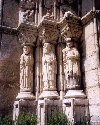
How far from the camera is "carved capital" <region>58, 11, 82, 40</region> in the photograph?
577 cm

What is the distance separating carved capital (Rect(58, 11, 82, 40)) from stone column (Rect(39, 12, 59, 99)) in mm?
355

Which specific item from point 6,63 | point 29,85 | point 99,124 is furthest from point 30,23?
point 99,124

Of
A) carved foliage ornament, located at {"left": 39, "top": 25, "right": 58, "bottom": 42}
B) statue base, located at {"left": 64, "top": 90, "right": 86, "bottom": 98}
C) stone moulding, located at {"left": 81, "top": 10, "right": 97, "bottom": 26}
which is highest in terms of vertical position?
stone moulding, located at {"left": 81, "top": 10, "right": 97, "bottom": 26}

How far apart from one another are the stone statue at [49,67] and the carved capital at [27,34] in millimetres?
532

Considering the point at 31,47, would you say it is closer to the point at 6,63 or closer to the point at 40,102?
the point at 6,63

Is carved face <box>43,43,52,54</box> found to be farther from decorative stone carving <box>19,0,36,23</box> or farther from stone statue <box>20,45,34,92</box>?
decorative stone carving <box>19,0,36,23</box>

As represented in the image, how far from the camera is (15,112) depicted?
226 inches

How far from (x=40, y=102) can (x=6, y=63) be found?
1547 mm

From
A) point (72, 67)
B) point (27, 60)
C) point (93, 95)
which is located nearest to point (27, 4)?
point (27, 60)

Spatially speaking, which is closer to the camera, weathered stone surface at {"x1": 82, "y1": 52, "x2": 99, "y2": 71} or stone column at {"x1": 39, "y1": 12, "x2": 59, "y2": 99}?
weathered stone surface at {"x1": 82, "y1": 52, "x2": 99, "y2": 71}

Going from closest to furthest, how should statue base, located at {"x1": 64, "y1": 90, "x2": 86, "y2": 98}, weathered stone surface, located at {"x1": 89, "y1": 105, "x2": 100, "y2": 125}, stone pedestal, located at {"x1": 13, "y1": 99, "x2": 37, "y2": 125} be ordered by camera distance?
weathered stone surface, located at {"x1": 89, "y1": 105, "x2": 100, "y2": 125}
statue base, located at {"x1": 64, "y1": 90, "x2": 86, "y2": 98}
stone pedestal, located at {"x1": 13, "y1": 99, "x2": 37, "y2": 125}

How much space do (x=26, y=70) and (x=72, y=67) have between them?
1353 mm

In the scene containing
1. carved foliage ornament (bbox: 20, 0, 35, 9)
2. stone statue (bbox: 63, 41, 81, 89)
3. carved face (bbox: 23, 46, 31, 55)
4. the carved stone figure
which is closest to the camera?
stone statue (bbox: 63, 41, 81, 89)

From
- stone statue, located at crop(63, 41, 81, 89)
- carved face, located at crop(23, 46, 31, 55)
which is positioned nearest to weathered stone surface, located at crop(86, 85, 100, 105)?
stone statue, located at crop(63, 41, 81, 89)
